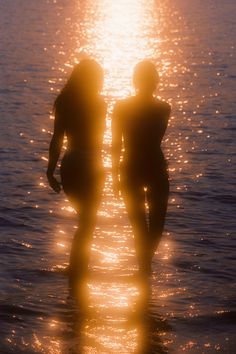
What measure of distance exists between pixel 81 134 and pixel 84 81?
1.40ft

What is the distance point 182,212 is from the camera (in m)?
13.4

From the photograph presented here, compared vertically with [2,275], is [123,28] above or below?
below

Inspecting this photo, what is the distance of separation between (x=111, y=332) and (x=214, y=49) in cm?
3224

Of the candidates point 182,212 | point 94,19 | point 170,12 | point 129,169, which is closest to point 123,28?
point 94,19

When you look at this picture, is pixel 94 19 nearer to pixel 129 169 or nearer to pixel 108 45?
pixel 108 45

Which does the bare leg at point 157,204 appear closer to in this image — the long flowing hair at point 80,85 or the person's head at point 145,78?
the person's head at point 145,78

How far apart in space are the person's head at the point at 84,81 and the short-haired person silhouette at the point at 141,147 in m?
→ 0.25

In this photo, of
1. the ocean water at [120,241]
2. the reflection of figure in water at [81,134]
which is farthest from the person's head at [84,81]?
the ocean water at [120,241]

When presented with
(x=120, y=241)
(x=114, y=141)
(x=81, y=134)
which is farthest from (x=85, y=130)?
(x=120, y=241)

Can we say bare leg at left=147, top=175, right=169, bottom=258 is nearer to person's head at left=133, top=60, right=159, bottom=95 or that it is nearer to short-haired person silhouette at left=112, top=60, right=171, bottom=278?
short-haired person silhouette at left=112, top=60, right=171, bottom=278

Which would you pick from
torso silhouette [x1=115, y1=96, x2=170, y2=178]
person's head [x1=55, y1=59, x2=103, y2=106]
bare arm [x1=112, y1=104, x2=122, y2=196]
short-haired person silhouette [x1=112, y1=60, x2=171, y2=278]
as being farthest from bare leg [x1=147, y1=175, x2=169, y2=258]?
person's head [x1=55, y1=59, x2=103, y2=106]

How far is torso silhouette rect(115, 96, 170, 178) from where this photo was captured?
9547mm

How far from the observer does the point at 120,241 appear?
11.7m

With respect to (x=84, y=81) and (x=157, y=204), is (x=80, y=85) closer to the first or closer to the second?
(x=84, y=81)
